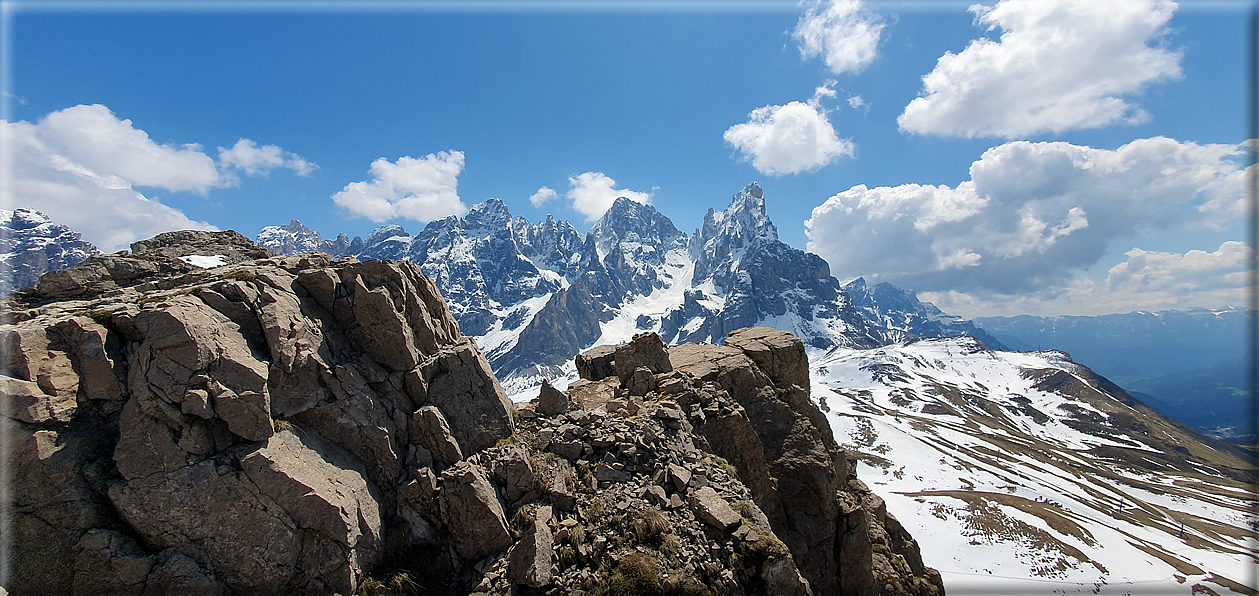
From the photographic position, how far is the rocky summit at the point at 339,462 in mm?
10406

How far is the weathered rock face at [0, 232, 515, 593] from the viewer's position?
397 inches

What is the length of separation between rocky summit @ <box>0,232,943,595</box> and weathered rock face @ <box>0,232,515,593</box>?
4 centimetres

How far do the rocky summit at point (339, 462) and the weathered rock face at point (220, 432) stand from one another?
0.04 meters

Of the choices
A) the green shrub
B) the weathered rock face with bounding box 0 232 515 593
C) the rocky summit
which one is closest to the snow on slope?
the rocky summit

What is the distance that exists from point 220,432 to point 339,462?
2896mm

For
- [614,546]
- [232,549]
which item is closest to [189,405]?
[232,549]

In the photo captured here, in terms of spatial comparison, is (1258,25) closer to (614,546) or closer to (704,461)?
(704,461)

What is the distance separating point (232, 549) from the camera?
36.2 ft

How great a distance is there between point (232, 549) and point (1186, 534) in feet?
558

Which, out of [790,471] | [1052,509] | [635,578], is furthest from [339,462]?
[1052,509]

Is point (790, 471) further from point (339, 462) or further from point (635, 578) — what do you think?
point (339, 462)

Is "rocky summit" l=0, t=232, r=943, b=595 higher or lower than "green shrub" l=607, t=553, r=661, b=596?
higher

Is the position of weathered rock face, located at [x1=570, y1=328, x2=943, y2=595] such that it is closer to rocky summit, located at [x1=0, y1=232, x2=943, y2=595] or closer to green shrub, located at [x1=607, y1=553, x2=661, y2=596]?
rocky summit, located at [x1=0, y1=232, x2=943, y2=595]

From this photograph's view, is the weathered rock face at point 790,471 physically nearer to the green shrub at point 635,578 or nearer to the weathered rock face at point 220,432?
the green shrub at point 635,578
